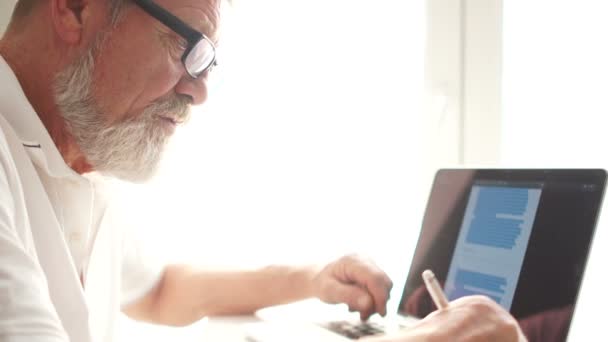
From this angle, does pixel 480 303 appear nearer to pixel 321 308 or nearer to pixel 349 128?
pixel 321 308

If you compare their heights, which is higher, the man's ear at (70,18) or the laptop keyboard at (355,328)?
the man's ear at (70,18)

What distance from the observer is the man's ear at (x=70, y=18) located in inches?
31.0

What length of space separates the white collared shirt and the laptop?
0.85 ft

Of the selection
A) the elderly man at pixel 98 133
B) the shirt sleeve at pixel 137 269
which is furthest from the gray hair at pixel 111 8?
the shirt sleeve at pixel 137 269

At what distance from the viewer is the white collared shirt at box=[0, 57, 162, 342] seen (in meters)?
0.49

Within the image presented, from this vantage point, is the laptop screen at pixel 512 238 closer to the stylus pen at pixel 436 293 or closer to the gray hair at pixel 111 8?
the stylus pen at pixel 436 293

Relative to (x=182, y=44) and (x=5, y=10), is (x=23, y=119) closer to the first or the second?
(x=182, y=44)

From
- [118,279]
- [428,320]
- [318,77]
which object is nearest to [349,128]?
[318,77]

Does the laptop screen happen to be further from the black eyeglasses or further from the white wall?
the white wall

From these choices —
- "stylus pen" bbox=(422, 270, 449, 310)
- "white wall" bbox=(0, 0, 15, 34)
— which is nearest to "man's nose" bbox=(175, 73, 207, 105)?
"stylus pen" bbox=(422, 270, 449, 310)

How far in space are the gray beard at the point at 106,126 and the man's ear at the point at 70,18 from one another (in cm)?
3

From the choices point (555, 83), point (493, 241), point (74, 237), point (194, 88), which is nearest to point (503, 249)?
point (493, 241)

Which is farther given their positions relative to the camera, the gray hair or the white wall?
the white wall

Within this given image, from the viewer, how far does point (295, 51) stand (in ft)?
4.02
